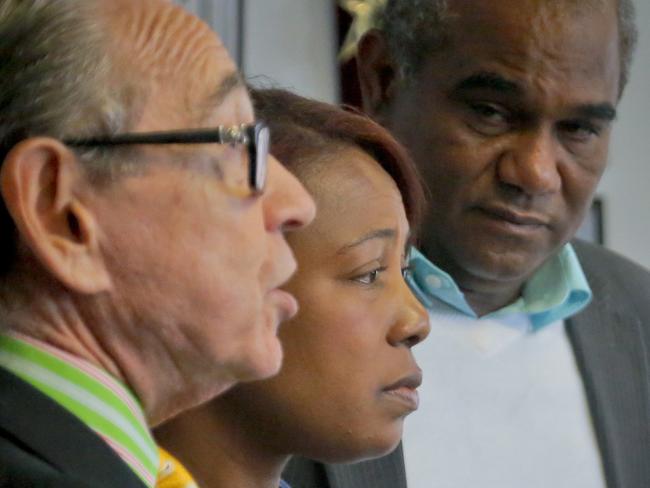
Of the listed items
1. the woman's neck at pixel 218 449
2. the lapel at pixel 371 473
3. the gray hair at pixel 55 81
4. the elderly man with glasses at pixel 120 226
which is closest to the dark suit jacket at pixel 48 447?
the elderly man with glasses at pixel 120 226

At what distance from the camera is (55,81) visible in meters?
0.79

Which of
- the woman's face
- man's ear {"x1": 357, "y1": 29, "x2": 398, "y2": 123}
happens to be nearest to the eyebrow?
man's ear {"x1": 357, "y1": 29, "x2": 398, "y2": 123}

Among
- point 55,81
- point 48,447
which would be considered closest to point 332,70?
point 55,81

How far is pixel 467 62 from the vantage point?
4.91 ft

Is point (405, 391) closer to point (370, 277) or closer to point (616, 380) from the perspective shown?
point (370, 277)

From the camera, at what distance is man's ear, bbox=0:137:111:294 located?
781 millimetres

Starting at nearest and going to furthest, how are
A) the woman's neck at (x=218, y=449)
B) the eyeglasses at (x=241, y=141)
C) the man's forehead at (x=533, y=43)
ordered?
the eyeglasses at (x=241, y=141), the woman's neck at (x=218, y=449), the man's forehead at (x=533, y=43)

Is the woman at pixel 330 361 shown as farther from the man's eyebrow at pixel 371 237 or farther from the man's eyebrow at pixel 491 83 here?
the man's eyebrow at pixel 491 83

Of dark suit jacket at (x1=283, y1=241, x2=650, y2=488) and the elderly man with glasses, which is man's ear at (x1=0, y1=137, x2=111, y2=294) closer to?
the elderly man with glasses

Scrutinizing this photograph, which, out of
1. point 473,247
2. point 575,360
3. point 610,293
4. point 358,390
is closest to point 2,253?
point 358,390

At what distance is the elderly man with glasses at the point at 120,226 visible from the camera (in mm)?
781

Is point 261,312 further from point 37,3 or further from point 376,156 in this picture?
point 376,156

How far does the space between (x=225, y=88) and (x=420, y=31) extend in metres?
0.73

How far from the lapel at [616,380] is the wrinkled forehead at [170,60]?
0.81 m
